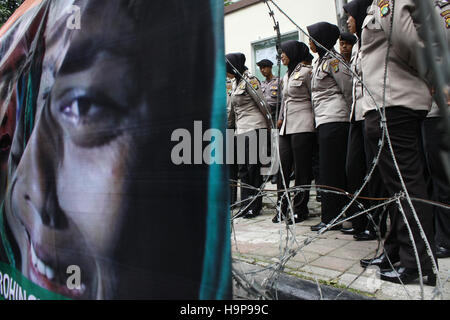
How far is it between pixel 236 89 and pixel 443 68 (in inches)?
130

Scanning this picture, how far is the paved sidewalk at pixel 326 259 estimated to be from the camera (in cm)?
150

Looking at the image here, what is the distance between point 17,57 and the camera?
1801mm

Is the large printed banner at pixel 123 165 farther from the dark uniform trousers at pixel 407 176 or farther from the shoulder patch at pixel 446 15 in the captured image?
the shoulder patch at pixel 446 15

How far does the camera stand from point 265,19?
6621 mm

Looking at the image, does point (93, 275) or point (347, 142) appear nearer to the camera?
point (93, 275)

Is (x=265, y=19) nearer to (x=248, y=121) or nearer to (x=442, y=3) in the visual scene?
(x=248, y=121)

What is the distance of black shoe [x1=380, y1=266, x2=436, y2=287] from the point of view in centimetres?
150

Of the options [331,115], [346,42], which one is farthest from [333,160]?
[346,42]

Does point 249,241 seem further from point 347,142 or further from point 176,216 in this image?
point 176,216

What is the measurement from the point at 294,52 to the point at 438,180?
1732 mm

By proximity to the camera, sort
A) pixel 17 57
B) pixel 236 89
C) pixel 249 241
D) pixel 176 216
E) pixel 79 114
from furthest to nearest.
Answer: pixel 236 89, pixel 249 241, pixel 17 57, pixel 79 114, pixel 176 216

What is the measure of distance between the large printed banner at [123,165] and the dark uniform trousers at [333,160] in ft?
6.56

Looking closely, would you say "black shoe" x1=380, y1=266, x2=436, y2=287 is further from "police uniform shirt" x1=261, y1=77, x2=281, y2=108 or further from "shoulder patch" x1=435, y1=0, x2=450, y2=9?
"police uniform shirt" x1=261, y1=77, x2=281, y2=108
